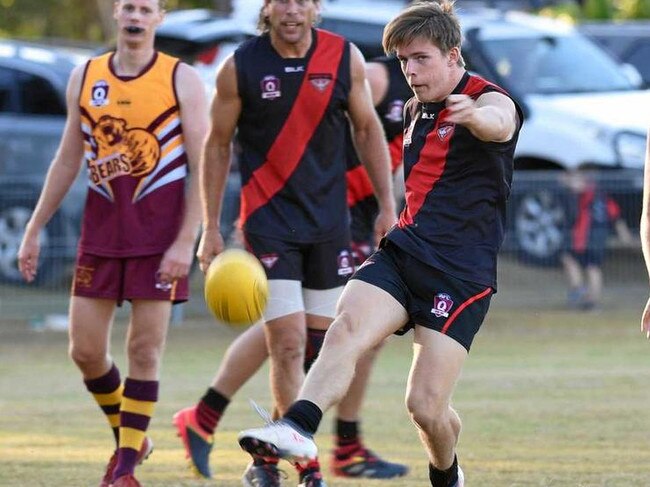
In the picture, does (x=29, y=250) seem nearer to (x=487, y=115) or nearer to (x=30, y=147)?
(x=487, y=115)

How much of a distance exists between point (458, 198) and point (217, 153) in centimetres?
168

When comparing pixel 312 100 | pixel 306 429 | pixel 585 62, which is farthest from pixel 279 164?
pixel 585 62

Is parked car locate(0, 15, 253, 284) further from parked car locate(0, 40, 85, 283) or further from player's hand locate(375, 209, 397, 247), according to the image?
player's hand locate(375, 209, 397, 247)

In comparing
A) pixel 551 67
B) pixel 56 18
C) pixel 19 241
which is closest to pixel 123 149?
pixel 19 241

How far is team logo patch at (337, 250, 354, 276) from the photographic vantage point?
26.0 ft

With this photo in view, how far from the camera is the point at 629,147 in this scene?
58.8 feet

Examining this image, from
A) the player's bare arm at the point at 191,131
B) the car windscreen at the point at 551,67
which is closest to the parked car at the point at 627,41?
the car windscreen at the point at 551,67

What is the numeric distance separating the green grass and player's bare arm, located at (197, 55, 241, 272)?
1191 mm

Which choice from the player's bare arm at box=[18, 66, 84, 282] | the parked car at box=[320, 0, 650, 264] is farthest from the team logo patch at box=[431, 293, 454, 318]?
the parked car at box=[320, 0, 650, 264]

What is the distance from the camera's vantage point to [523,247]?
59.1 feet

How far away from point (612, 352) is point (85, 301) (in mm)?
8169

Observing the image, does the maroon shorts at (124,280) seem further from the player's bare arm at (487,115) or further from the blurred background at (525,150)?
the blurred background at (525,150)

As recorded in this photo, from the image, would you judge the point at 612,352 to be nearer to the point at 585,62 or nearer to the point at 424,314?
the point at 585,62

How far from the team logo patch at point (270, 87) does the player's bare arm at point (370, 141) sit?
37 centimetres
